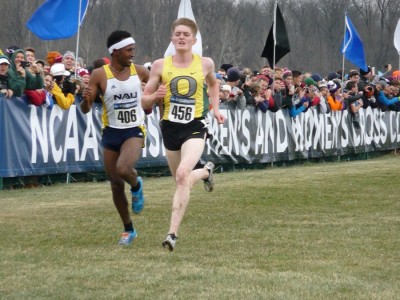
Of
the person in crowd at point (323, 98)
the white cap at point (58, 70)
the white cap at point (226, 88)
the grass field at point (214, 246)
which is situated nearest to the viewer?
the grass field at point (214, 246)

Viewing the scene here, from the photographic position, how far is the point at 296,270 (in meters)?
8.70

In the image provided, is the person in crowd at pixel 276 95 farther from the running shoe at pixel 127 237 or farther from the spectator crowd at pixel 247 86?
the running shoe at pixel 127 237

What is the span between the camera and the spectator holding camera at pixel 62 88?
56.8 ft

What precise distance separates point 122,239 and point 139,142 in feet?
3.23

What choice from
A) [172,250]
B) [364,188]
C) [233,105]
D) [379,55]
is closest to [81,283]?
[172,250]

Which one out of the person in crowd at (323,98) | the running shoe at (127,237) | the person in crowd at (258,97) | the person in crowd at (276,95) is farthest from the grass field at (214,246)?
the person in crowd at (323,98)

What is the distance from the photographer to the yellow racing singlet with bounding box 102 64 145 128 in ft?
35.2

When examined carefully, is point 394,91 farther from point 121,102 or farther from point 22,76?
point 121,102

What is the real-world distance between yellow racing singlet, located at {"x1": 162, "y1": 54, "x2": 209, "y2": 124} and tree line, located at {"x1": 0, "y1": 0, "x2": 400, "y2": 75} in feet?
119

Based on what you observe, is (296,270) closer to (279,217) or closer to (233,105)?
(279,217)

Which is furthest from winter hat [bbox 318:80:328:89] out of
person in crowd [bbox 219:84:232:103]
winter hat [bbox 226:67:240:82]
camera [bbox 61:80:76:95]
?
camera [bbox 61:80:76:95]

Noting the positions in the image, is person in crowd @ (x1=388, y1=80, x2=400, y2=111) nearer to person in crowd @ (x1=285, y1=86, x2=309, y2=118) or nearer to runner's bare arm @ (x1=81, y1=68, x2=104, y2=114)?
person in crowd @ (x1=285, y1=86, x2=309, y2=118)

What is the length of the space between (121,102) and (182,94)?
731mm

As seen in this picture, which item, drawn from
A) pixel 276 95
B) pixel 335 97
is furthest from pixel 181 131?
pixel 335 97
